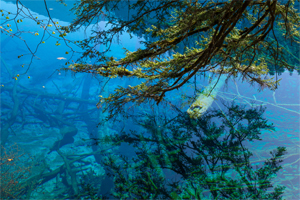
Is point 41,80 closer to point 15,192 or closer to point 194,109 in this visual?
point 15,192

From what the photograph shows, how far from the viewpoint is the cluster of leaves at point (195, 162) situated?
325cm

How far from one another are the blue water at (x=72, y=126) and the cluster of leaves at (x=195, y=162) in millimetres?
201

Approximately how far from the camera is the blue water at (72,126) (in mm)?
3910

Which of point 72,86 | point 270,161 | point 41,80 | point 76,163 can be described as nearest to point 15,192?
point 76,163

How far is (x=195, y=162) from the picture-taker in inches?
157

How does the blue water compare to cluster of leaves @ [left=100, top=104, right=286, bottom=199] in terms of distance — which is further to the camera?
the blue water

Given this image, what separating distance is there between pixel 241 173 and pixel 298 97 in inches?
248

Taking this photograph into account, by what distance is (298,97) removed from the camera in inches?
303

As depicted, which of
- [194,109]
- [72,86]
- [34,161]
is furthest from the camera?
[72,86]

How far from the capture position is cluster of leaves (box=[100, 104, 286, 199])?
3254mm

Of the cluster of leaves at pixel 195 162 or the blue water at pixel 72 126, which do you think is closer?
the cluster of leaves at pixel 195 162

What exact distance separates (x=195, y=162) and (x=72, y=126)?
462 centimetres

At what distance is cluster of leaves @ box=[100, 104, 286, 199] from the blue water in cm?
20

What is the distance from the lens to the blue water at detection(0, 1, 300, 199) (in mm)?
3910
